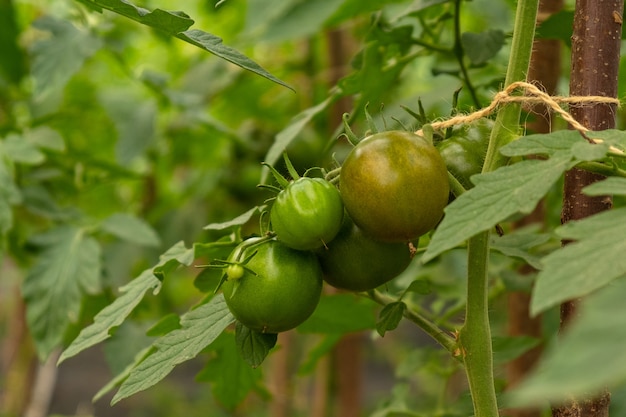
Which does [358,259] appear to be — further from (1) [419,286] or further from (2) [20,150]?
Answer: (2) [20,150]

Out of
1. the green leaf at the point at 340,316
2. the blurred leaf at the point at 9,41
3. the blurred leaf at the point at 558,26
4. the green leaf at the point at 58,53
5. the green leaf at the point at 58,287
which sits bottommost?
the green leaf at the point at 58,287

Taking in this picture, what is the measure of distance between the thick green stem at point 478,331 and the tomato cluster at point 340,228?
0.05 meters

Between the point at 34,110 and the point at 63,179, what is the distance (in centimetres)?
18

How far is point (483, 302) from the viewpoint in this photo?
66cm

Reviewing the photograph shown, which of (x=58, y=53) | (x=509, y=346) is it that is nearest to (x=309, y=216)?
(x=509, y=346)

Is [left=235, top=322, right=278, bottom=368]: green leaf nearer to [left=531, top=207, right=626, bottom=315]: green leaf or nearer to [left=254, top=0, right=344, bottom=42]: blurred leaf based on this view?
[left=531, top=207, right=626, bottom=315]: green leaf

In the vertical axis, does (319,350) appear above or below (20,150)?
below

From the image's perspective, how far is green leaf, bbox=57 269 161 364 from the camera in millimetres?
746

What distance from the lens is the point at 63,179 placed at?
5.16 feet

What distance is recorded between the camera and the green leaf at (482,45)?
1054 mm

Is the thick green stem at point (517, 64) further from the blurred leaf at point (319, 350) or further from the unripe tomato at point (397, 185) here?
the blurred leaf at point (319, 350)

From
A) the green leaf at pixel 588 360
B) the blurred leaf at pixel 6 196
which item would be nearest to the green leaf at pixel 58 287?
the blurred leaf at pixel 6 196

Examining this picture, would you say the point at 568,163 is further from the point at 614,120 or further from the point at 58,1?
the point at 58,1

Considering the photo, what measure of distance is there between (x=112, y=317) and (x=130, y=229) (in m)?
0.57
